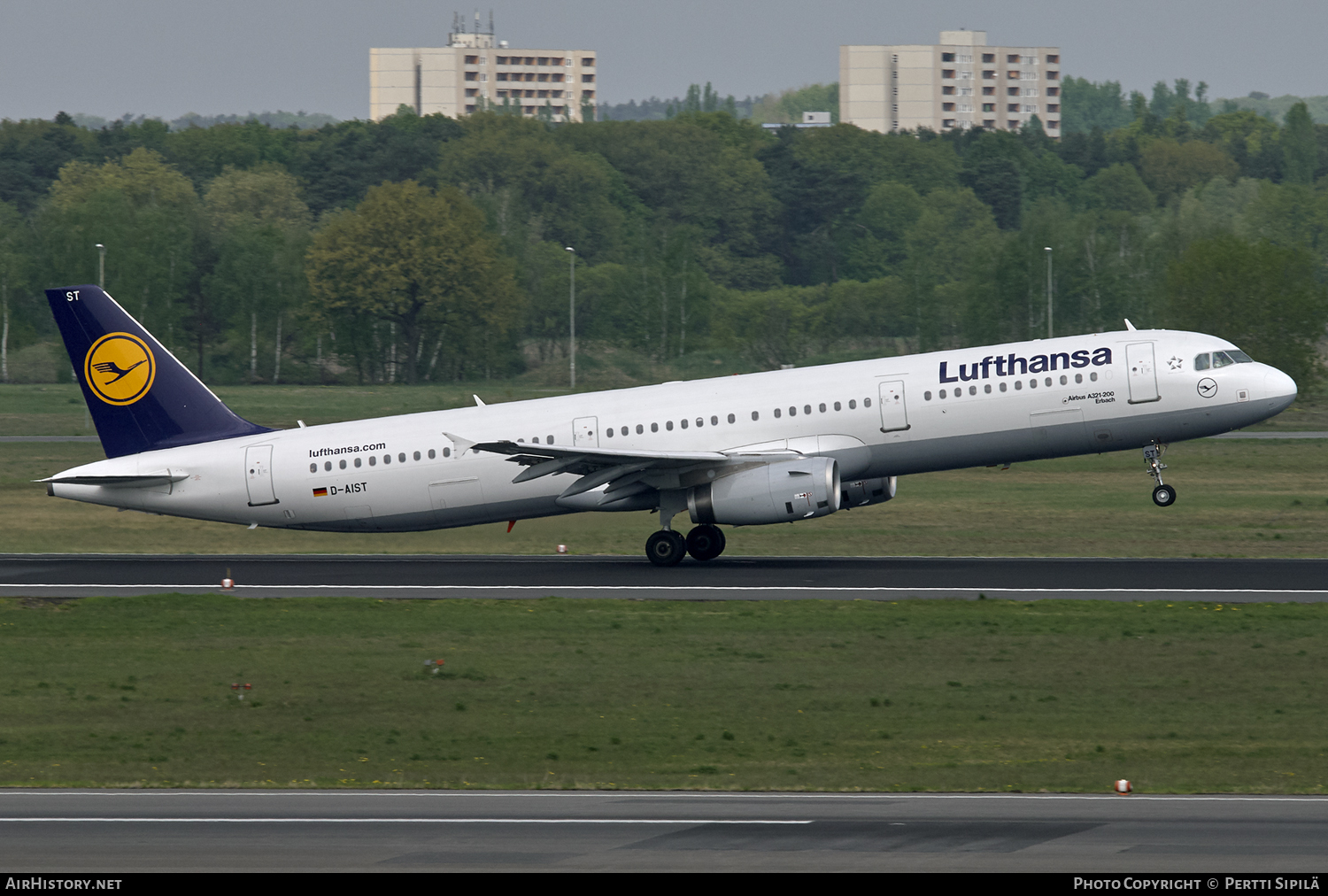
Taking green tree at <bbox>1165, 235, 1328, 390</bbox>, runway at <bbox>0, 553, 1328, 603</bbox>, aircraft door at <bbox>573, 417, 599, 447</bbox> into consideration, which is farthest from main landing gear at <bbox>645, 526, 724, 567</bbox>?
green tree at <bbox>1165, 235, 1328, 390</bbox>

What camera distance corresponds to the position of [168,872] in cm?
1448

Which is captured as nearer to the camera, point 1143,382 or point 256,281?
point 1143,382

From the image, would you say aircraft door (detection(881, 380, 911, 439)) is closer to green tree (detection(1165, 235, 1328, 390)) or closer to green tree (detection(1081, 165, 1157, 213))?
green tree (detection(1165, 235, 1328, 390))

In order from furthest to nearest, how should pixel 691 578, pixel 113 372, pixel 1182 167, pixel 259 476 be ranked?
pixel 1182 167 < pixel 113 372 < pixel 259 476 < pixel 691 578

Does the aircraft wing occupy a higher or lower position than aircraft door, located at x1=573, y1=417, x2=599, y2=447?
lower

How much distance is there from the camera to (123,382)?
3875cm

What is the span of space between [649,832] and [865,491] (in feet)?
73.4

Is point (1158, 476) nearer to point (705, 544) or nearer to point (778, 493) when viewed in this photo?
point (778, 493)

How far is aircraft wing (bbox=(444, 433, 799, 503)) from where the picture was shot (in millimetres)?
35562

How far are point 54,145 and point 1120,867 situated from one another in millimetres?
170026

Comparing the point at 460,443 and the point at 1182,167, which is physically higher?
the point at 1182,167

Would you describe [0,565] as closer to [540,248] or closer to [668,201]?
[540,248]

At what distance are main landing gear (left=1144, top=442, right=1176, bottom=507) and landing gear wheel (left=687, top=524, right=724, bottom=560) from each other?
32.1 ft

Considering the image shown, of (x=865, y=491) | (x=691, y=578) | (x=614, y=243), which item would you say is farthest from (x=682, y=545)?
(x=614, y=243)
